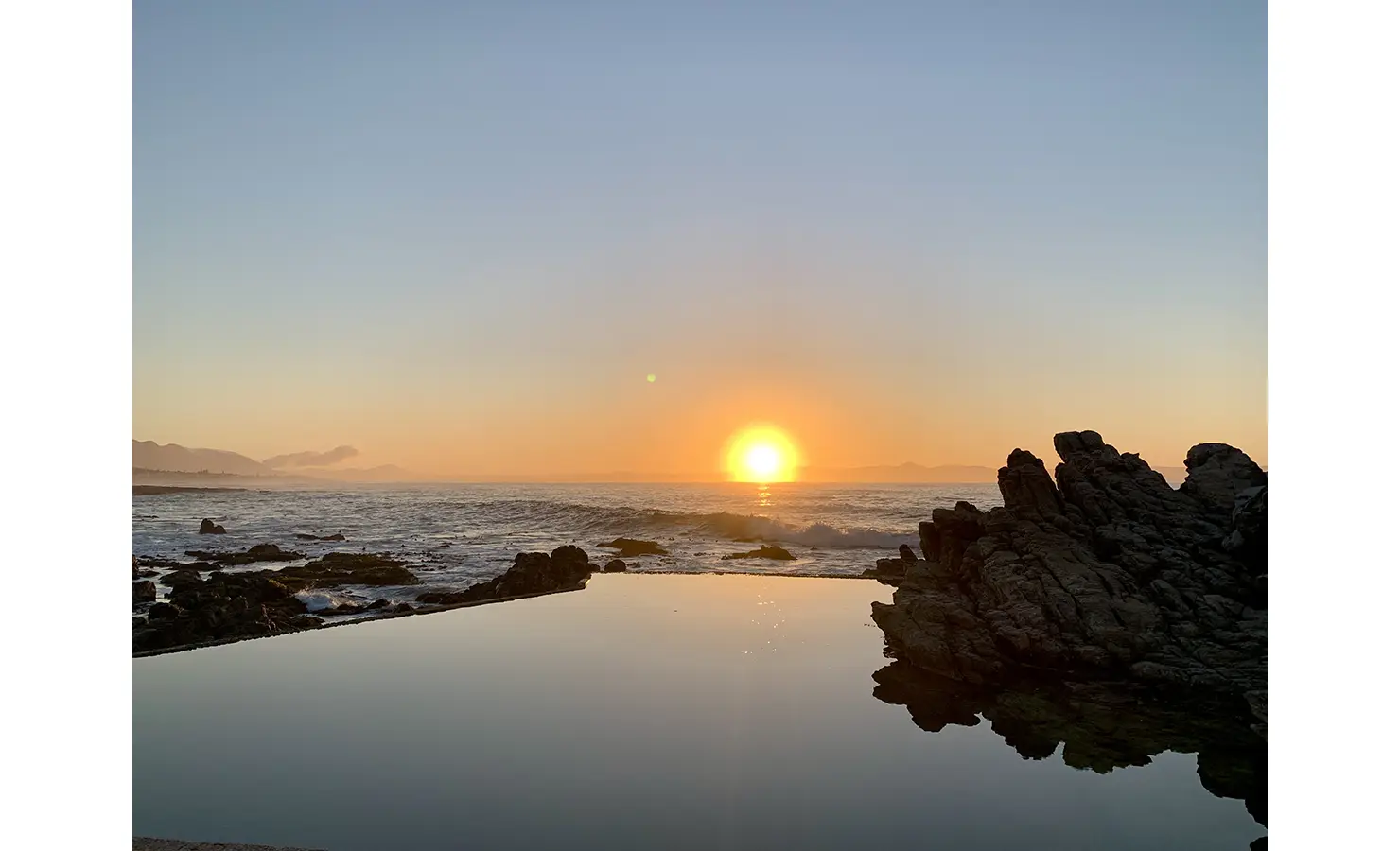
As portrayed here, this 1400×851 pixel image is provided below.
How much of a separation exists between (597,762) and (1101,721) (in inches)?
419

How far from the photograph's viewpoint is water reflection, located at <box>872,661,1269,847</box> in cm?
1420

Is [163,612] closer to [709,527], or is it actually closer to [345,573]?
[345,573]

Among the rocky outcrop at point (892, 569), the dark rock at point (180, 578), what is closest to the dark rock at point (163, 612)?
the dark rock at point (180, 578)

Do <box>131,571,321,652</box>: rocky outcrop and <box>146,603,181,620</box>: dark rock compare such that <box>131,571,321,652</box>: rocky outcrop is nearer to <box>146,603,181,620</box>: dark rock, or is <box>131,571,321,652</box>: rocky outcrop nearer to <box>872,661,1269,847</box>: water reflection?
<box>146,603,181,620</box>: dark rock

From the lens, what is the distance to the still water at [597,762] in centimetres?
1137

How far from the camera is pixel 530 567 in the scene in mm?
36156

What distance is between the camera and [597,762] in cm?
1372

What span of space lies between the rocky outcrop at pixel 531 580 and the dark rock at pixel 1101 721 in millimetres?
18836

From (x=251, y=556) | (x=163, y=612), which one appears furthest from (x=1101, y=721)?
(x=251, y=556)

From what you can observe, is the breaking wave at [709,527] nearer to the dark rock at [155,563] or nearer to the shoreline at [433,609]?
the shoreline at [433,609]

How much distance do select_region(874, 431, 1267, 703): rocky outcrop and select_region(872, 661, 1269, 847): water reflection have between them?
1.16 metres

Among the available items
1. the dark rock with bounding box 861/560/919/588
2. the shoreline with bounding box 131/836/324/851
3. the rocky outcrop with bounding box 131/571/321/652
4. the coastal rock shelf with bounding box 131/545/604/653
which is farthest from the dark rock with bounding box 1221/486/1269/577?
the rocky outcrop with bounding box 131/571/321/652
